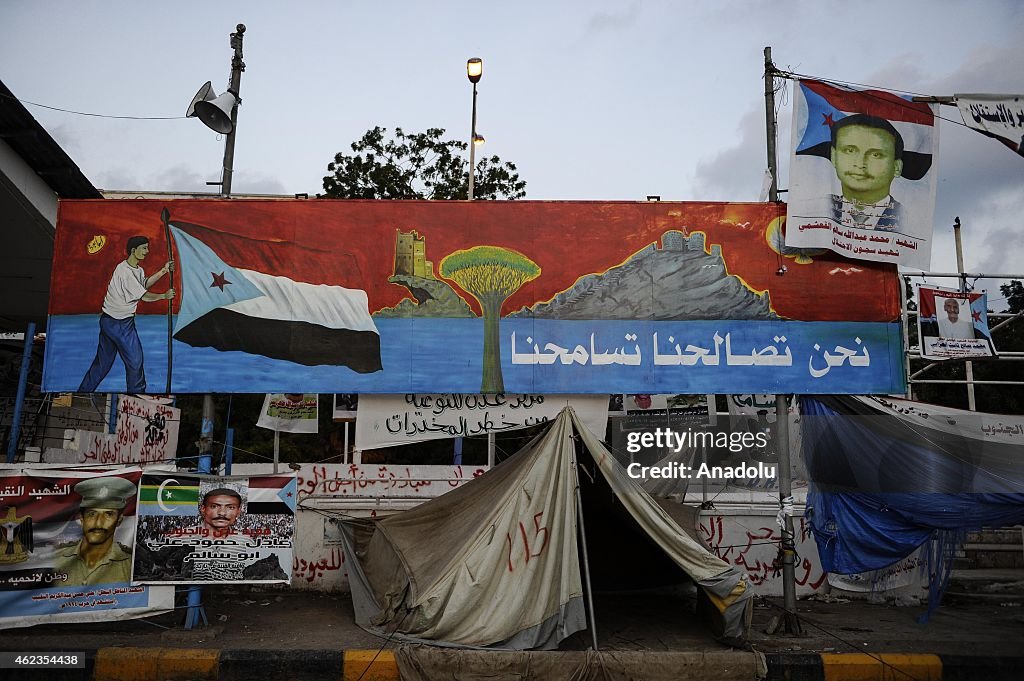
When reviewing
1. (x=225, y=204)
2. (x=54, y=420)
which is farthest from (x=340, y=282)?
(x=54, y=420)

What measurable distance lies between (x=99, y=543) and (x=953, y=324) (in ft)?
32.1

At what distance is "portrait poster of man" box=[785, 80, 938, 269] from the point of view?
8961mm

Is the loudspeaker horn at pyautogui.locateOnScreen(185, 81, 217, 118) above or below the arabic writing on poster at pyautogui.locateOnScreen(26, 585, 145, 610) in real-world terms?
above

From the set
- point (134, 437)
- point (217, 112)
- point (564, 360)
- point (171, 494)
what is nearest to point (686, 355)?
point (564, 360)

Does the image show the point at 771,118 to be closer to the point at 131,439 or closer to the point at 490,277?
the point at 490,277

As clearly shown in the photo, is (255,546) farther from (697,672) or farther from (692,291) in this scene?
(692,291)

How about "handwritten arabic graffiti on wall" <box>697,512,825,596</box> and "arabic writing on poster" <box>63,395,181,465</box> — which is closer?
"handwritten arabic graffiti on wall" <box>697,512,825,596</box>

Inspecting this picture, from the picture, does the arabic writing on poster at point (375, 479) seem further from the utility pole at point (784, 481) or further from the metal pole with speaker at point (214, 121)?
the utility pole at point (784, 481)

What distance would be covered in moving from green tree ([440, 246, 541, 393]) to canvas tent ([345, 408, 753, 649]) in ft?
5.10

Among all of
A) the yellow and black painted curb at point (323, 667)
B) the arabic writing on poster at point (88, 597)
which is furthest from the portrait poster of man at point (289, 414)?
the yellow and black painted curb at point (323, 667)

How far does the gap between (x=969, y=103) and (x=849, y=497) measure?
4806 millimetres

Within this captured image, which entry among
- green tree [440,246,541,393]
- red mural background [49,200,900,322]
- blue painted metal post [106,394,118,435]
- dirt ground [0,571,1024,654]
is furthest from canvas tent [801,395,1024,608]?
blue painted metal post [106,394,118,435]

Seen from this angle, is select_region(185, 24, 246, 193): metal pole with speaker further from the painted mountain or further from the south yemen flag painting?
the painted mountain

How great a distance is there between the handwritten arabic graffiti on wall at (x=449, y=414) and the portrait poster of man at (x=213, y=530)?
1.35 metres
